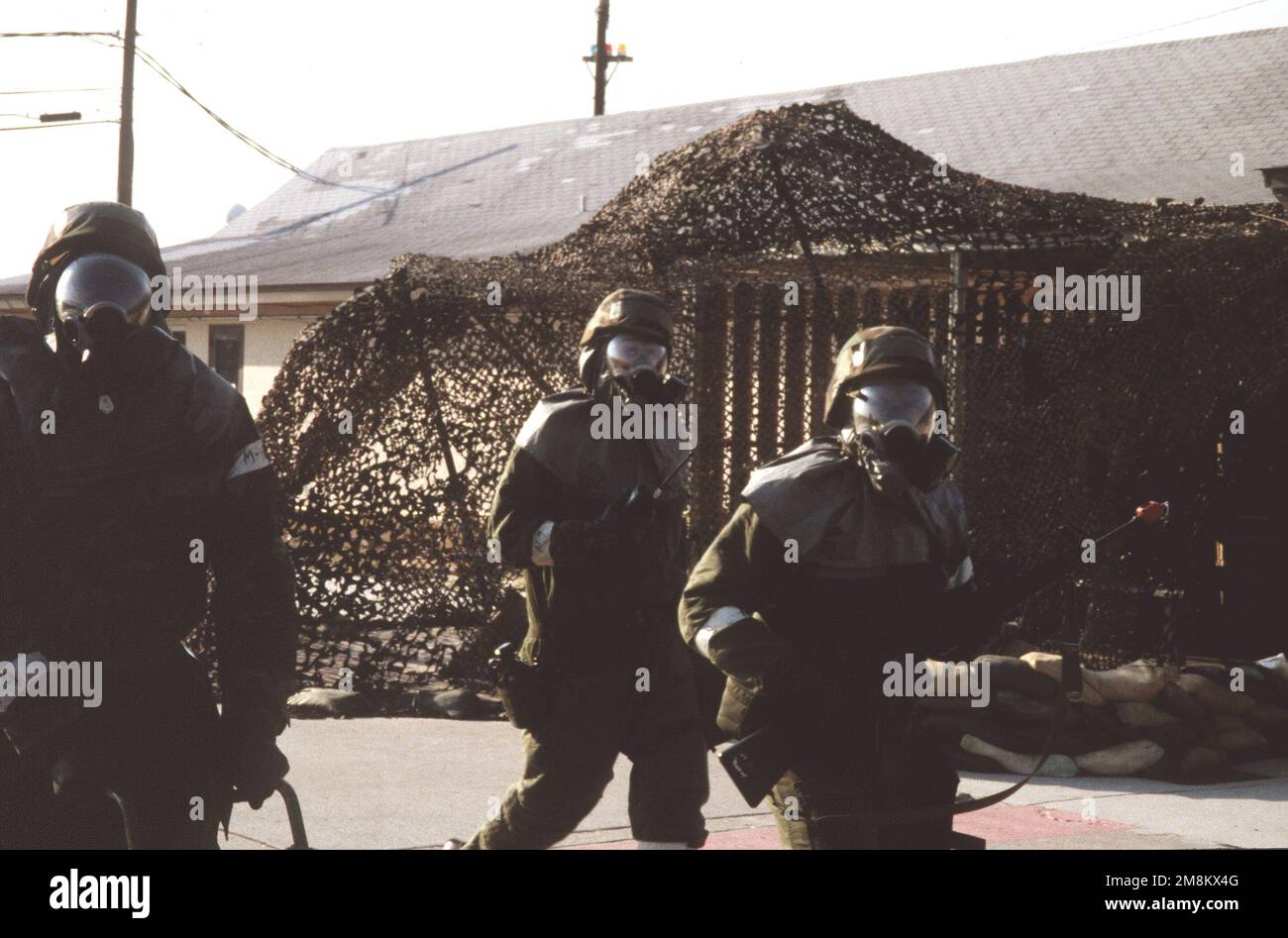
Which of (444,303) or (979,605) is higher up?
(444,303)

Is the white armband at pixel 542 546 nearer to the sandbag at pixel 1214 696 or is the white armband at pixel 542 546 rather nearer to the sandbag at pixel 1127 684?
the sandbag at pixel 1127 684

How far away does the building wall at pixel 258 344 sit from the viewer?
21520 mm

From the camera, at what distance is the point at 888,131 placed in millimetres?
18609

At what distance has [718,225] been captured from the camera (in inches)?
378

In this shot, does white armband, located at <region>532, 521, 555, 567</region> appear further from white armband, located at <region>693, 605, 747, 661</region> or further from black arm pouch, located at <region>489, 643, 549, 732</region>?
white armband, located at <region>693, 605, 747, 661</region>

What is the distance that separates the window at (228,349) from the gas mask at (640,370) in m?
17.8

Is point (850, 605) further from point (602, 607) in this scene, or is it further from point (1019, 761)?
point (1019, 761)

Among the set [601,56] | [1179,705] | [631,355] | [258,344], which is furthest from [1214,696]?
[601,56]
